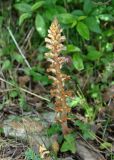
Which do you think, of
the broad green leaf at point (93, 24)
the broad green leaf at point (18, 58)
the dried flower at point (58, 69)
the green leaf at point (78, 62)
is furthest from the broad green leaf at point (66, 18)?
the dried flower at point (58, 69)

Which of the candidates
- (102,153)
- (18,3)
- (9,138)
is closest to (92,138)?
(102,153)

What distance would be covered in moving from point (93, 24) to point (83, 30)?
0.09 metres

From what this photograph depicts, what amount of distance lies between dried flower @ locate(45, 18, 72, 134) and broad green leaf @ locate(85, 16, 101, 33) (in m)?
0.65

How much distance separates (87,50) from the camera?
300 centimetres

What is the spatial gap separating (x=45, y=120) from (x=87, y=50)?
2.18ft

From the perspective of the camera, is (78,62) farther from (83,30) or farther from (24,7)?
(24,7)

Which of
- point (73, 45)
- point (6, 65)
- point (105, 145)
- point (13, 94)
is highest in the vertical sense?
point (73, 45)

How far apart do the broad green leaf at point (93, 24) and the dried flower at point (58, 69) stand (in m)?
0.65

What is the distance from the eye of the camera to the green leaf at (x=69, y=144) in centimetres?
243

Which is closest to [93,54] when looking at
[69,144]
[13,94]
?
[13,94]

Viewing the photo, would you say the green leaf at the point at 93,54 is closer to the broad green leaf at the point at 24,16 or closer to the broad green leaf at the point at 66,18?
the broad green leaf at the point at 66,18

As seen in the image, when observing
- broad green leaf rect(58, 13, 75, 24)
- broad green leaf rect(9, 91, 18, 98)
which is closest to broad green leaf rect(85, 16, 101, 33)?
broad green leaf rect(58, 13, 75, 24)

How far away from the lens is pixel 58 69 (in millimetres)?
2264

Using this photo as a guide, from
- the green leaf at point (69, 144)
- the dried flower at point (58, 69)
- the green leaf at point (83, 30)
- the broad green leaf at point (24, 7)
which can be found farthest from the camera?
the broad green leaf at point (24, 7)
